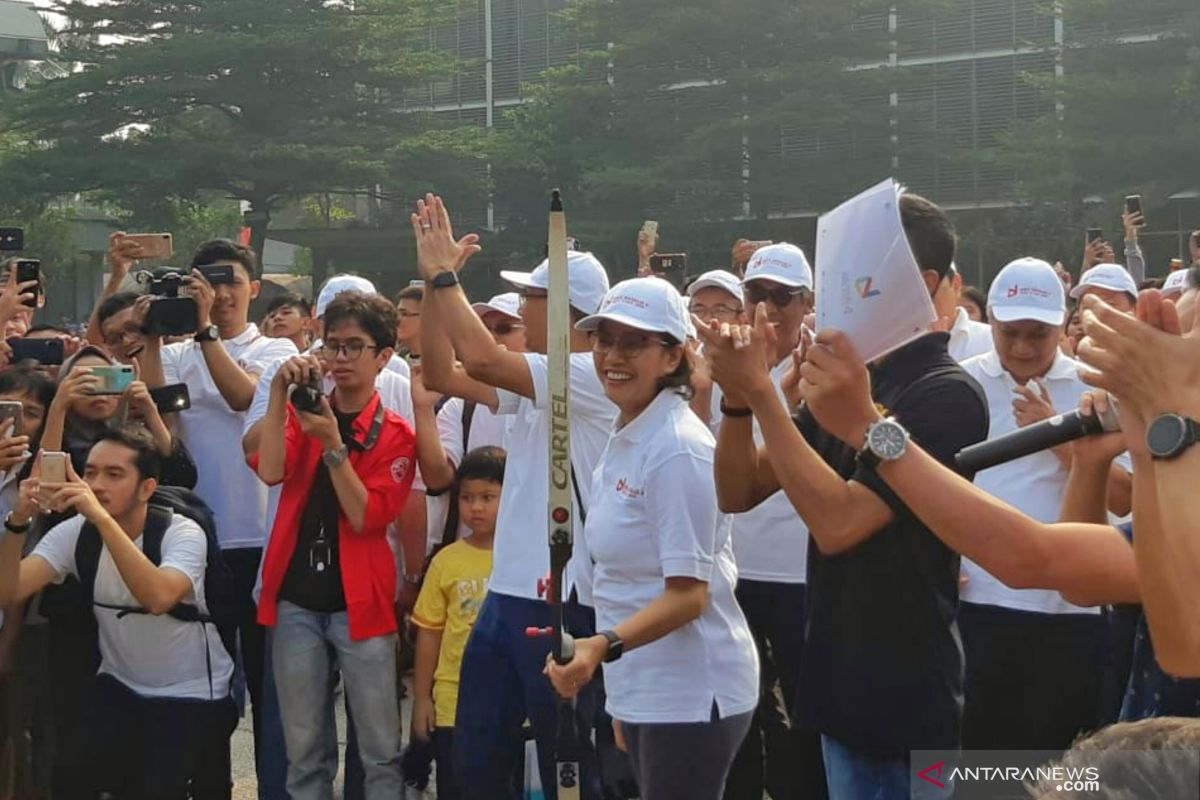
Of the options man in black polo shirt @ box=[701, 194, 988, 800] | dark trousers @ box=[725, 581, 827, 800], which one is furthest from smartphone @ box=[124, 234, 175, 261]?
man in black polo shirt @ box=[701, 194, 988, 800]

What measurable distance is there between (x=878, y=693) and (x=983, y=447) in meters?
1.10

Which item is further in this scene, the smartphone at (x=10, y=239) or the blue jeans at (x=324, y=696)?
the smartphone at (x=10, y=239)

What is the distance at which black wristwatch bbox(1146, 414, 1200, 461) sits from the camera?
7.45 feet

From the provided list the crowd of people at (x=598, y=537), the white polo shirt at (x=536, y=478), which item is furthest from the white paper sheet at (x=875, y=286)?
the white polo shirt at (x=536, y=478)

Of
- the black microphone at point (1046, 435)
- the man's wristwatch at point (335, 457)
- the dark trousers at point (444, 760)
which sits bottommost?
the dark trousers at point (444, 760)

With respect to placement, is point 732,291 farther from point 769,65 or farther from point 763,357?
point 769,65

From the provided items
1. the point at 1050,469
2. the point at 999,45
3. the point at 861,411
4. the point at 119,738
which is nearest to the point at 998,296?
the point at 1050,469

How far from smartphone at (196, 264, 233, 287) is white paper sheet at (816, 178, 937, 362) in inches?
154

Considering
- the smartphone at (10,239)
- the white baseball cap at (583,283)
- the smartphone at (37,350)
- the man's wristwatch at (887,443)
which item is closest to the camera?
the man's wristwatch at (887,443)

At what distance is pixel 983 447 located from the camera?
263 cm

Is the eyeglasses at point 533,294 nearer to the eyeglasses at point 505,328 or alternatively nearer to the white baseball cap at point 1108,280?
the eyeglasses at point 505,328

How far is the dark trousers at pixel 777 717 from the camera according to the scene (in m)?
5.50

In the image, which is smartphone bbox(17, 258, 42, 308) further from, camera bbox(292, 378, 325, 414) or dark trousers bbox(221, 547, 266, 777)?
camera bbox(292, 378, 325, 414)

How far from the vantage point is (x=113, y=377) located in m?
5.92
